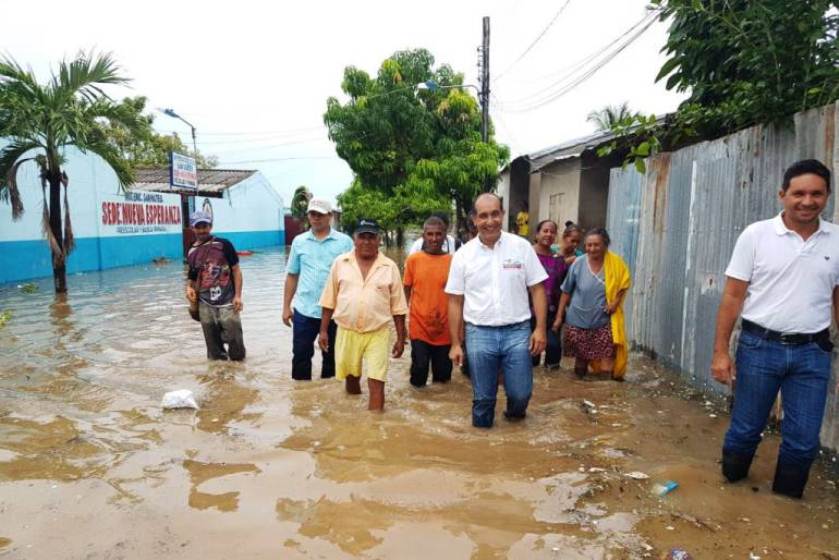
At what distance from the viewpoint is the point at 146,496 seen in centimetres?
328

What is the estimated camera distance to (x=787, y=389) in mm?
3059

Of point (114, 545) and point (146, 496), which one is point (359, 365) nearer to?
point (146, 496)

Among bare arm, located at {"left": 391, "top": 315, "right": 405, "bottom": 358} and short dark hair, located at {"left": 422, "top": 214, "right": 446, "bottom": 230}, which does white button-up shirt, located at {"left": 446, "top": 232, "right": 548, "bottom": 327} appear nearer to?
bare arm, located at {"left": 391, "top": 315, "right": 405, "bottom": 358}

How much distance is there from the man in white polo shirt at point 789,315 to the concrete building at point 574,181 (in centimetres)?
664

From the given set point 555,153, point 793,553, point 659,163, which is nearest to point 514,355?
point 793,553

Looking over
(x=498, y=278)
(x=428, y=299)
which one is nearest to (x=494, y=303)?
(x=498, y=278)

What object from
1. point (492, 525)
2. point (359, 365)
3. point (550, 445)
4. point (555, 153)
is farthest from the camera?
point (555, 153)

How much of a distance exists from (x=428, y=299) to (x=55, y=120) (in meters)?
9.25

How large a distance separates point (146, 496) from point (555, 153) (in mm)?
10331

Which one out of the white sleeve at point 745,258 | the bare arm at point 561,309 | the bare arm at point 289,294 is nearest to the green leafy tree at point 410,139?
the bare arm at point 561,309

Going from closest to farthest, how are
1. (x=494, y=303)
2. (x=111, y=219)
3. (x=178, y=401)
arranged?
(x=494, y=303) < (x=178, y=401) < (x=111, y=219)

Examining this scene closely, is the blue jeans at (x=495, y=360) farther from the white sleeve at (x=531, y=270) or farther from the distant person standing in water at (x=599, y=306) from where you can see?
the distant person standing in water at (x=599, y=306)

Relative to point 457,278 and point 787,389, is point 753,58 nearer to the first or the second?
point 787,389

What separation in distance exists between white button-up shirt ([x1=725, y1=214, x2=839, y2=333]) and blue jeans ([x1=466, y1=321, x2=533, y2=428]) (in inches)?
59.9
